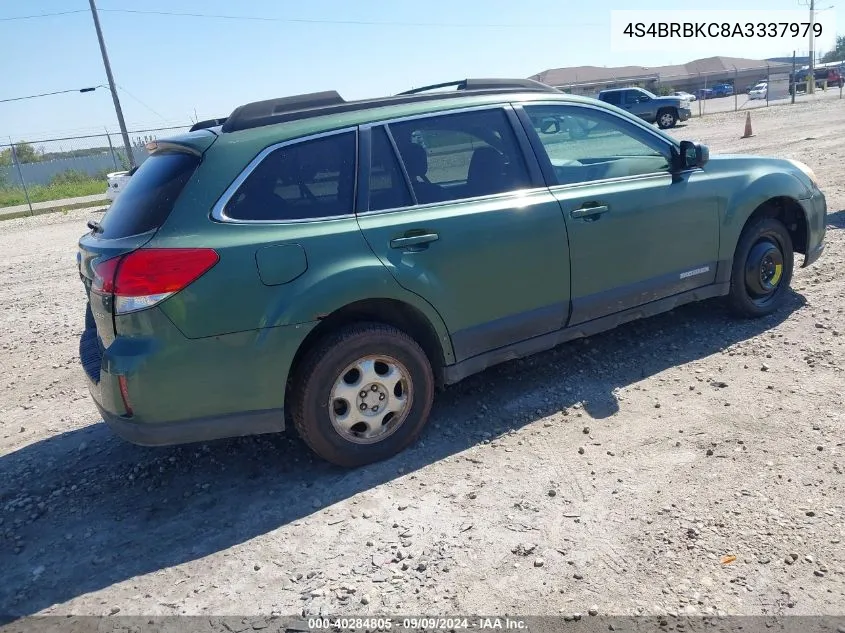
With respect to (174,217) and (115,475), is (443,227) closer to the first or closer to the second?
(174,217)

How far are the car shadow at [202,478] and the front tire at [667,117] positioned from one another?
91.4ft

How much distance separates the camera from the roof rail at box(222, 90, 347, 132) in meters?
3.49

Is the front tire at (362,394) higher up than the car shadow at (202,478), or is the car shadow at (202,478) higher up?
the front tire at (362,394)

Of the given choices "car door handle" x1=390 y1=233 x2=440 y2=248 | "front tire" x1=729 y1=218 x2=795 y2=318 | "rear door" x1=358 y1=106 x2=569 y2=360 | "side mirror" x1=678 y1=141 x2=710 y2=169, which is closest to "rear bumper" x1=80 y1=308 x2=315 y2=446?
"car door handle" x1=390 y1=233 x2=440 y2=248

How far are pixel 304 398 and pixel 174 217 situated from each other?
3.47 feet

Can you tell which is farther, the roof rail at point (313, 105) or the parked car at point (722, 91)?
the parked car at point (722, 91)

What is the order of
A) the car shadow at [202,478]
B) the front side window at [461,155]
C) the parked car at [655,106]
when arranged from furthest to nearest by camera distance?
the parked car at [655,106], the front side window at [461,155], the car shadow at [202,478]

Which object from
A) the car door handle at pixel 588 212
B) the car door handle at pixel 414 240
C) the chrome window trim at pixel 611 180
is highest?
the chrome window trim at pixel 611 180

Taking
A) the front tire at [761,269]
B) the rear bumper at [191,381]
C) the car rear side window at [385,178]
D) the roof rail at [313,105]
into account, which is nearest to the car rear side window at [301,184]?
the car rear side window at [385,178]

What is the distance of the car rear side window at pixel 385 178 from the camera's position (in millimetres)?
3588

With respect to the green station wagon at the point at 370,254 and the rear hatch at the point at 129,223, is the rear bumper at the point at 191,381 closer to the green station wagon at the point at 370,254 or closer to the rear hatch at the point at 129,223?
Answer: the green station wagon at the point at 370,254

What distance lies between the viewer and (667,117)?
1182 inches

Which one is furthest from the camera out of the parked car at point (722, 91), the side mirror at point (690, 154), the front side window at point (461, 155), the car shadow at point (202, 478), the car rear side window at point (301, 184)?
the parked car at point (722, 91)

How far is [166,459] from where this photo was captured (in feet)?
12.8
